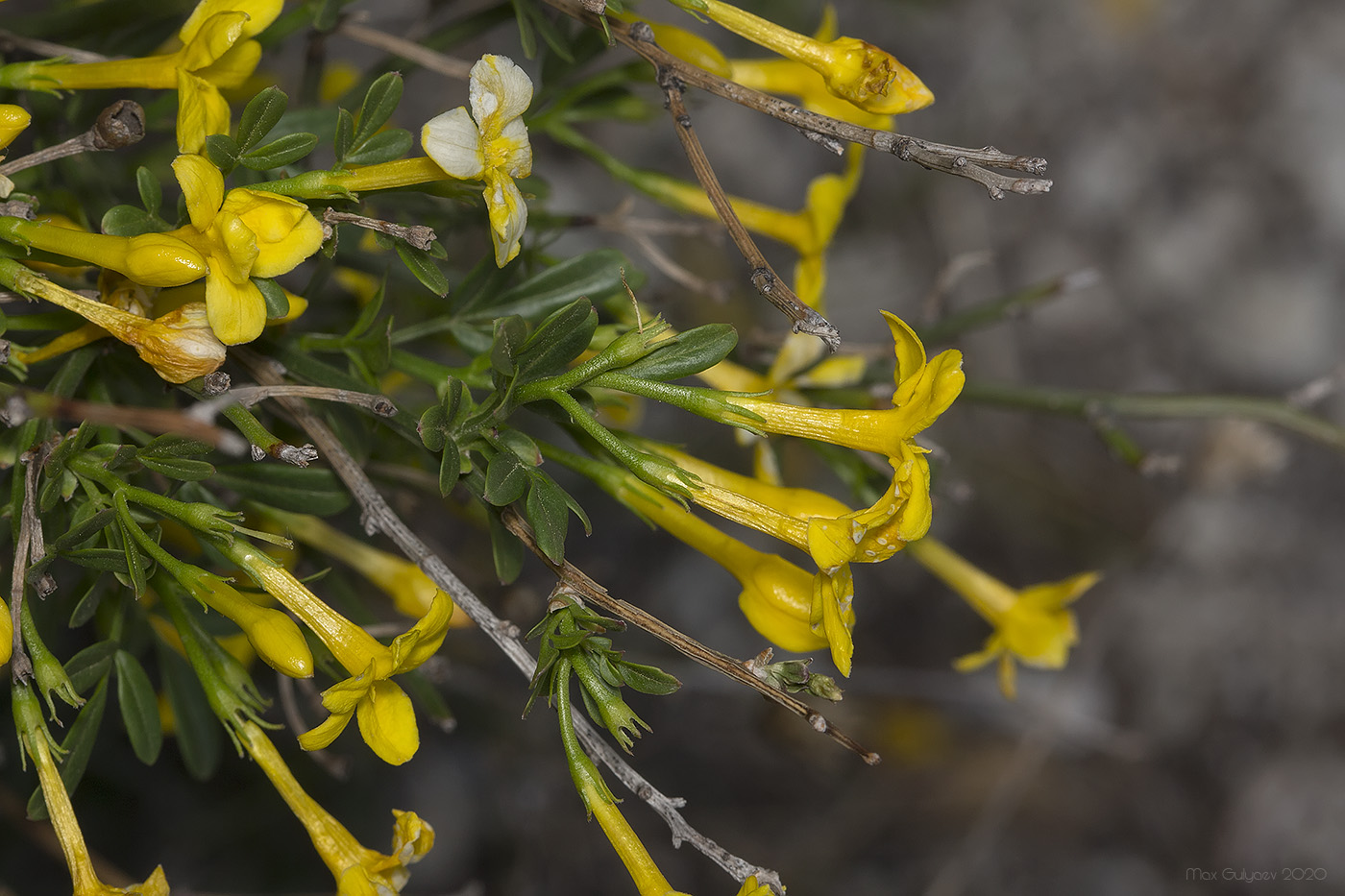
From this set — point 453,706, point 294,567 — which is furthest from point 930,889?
point 294,567

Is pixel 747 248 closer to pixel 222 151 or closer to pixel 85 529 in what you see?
pixel 222 151

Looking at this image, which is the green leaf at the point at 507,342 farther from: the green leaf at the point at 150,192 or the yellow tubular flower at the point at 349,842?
the yellow tubular flower at the point at 349,842

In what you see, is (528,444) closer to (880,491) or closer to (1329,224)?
(880,491)

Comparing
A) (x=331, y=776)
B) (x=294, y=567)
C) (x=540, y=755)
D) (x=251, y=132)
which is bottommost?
(x=540, y=755)

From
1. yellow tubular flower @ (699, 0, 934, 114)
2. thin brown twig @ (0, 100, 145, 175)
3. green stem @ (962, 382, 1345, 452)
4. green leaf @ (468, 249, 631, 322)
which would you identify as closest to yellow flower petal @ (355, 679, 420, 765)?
green leaf @ (468, 249, 631, 322)

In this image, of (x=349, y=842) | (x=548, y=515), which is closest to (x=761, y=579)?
(x=548, y=515)
